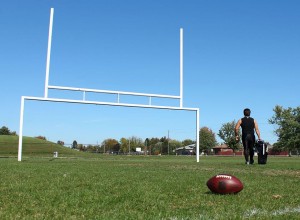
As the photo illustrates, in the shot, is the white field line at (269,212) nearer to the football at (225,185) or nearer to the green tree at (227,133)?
the football at (225,185)

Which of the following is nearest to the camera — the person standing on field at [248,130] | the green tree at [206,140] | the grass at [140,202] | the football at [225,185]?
the grass at [140,202]

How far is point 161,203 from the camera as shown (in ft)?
11.9

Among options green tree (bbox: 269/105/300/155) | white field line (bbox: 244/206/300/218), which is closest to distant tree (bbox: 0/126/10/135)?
green tree (bbox: 269/105/300/155)

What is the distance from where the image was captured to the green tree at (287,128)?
6328cm

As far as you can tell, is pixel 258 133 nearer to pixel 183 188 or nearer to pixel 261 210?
pixel 183 188

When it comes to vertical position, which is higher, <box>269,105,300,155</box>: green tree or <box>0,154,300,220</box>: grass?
<box>269,105,300,155</box>: green tree

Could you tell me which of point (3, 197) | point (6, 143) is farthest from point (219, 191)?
point (6, 143)

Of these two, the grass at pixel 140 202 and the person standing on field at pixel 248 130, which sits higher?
the person standing on field at pixel 248 130

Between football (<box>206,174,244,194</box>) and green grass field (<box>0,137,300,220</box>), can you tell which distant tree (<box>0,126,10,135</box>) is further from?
football (<box>206,174,244,194</box>)

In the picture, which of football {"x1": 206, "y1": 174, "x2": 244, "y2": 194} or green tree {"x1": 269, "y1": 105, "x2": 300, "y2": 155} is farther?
green tree {"x1": 269, "y1": 105, "x2": 300, "y2": 155}

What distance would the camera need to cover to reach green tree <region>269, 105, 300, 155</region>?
63281 mm

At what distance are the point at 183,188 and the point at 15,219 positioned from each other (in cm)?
249

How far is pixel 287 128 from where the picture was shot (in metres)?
65.7

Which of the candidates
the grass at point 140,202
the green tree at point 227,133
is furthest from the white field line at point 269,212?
the green tree at point 227,133
